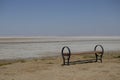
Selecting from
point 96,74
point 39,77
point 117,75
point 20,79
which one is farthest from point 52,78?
point 117,75

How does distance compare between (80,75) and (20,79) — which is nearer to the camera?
(20,79)

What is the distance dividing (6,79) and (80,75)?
2.89 metres

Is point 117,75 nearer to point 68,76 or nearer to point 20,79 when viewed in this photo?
point 68,76

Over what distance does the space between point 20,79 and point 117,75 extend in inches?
150

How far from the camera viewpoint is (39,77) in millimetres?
9695

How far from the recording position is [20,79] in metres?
9.37

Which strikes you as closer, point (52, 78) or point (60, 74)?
point (52, 78)

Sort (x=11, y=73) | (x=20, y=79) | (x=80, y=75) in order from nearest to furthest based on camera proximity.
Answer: (x=20, y=79) < (x=80, y=75) < (x=11, y=73)

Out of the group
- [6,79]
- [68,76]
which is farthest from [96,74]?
[6,79]

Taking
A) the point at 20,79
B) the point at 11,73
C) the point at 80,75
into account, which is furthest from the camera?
the point at 11,73

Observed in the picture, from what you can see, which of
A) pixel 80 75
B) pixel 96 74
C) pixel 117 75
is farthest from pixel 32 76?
pixel 117 75

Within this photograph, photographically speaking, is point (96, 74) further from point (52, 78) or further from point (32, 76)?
point (32, 76)

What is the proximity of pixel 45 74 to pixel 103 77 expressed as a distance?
2.39 meters

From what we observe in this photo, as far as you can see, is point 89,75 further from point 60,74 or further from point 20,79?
point 20,79
